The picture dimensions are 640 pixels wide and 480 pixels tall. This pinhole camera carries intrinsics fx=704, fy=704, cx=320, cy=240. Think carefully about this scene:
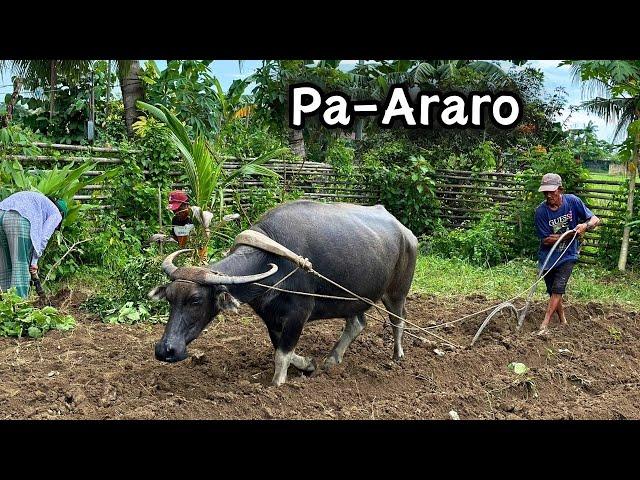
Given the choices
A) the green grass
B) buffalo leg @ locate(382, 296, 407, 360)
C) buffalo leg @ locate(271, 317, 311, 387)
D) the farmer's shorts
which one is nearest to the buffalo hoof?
buffalo leg @ locate(271, 317, 311, 387)

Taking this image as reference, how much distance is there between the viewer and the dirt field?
179 inches

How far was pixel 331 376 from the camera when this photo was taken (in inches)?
211

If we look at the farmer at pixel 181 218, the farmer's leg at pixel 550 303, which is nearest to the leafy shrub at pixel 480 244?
the farmer's leg at pixel 550 303

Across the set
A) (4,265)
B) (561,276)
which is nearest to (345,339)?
(561,276)

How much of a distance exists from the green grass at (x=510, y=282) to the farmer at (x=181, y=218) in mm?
3118

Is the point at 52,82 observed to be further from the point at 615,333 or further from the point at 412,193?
the point at 615,333

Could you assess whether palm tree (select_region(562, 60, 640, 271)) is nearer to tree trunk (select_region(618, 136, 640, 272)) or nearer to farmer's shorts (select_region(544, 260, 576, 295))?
tree trunk (select_region(618, 136, 640, 272))

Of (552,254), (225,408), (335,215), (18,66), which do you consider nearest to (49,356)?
(225,408)

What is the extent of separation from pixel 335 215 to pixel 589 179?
697 cm

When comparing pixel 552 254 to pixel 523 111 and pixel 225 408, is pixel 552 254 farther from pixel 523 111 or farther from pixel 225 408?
pixel 523 111

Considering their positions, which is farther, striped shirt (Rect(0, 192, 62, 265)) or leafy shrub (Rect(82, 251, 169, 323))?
leafy shrub (Rect(82, 251, 169, 323))

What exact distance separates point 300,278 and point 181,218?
2952mm

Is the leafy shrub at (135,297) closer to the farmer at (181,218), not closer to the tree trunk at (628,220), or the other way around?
the farmer at (181,218)

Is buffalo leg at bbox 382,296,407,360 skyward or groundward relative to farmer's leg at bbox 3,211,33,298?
groundward
